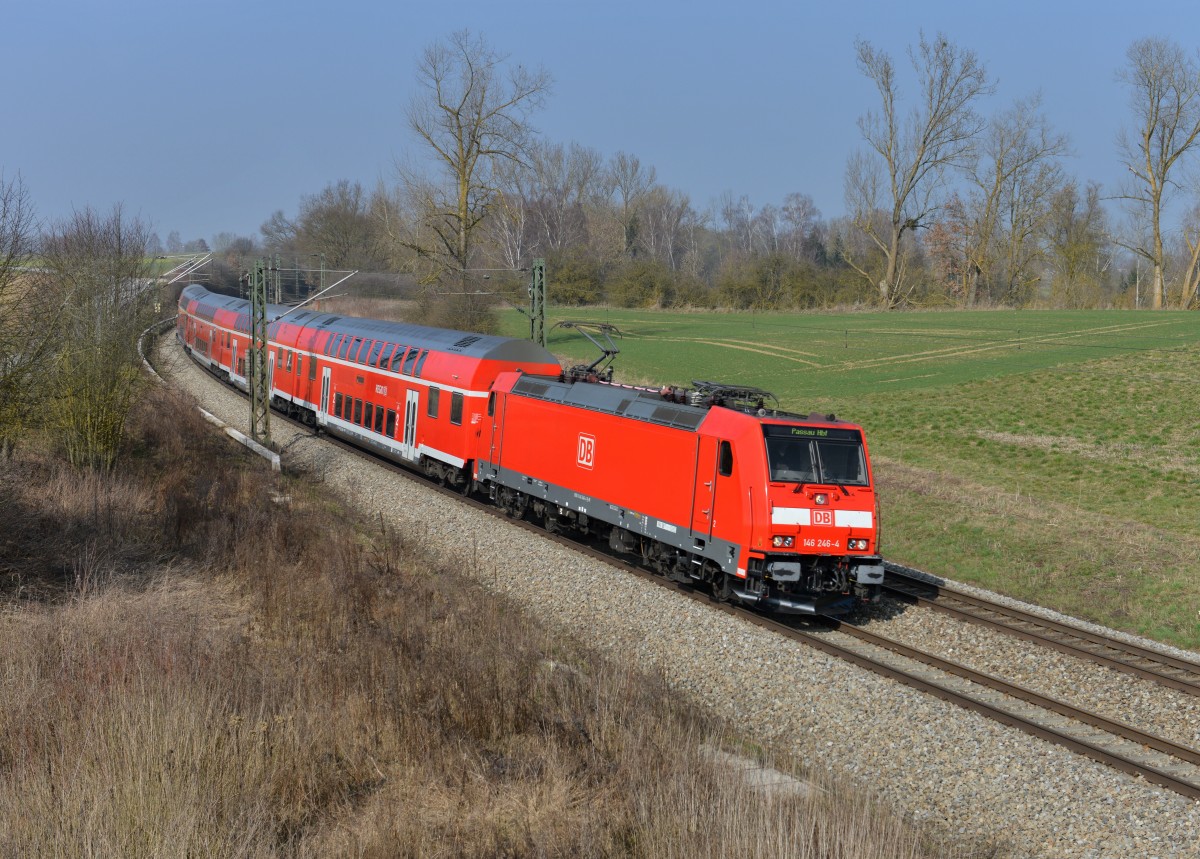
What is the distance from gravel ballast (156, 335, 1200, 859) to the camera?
8789mm

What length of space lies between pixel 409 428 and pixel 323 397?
6.73 meters

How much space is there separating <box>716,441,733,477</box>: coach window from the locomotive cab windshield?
0.63 meters

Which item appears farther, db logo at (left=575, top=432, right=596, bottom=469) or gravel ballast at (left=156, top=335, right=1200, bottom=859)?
db logo at (left=575, top=432, right=596, bottom=469)

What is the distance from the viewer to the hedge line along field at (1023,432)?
690 inches

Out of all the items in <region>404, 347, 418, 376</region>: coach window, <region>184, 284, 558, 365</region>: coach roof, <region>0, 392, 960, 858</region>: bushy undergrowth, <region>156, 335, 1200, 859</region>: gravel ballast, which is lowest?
<region>156, 335, 1200, 859</region>: gravel ballast

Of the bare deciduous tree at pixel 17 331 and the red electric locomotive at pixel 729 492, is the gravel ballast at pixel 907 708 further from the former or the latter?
the bare deciduous tree at pixel 17 331

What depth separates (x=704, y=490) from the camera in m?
14.6

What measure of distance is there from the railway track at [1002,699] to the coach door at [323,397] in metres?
16.8

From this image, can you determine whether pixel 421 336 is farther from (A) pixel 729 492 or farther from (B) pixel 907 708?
(B) pixel 907 708

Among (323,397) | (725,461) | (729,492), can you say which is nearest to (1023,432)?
(725,461)

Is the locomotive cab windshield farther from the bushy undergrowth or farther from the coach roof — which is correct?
the coach roof

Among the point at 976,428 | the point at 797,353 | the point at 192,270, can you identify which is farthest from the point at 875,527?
the point at 192,270

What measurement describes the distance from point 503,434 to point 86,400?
8410 mm

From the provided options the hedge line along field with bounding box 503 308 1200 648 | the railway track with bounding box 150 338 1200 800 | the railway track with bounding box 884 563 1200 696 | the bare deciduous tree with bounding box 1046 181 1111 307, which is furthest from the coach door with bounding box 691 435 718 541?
the bare deciduous tree with bounding box 1046 181 1111 307
